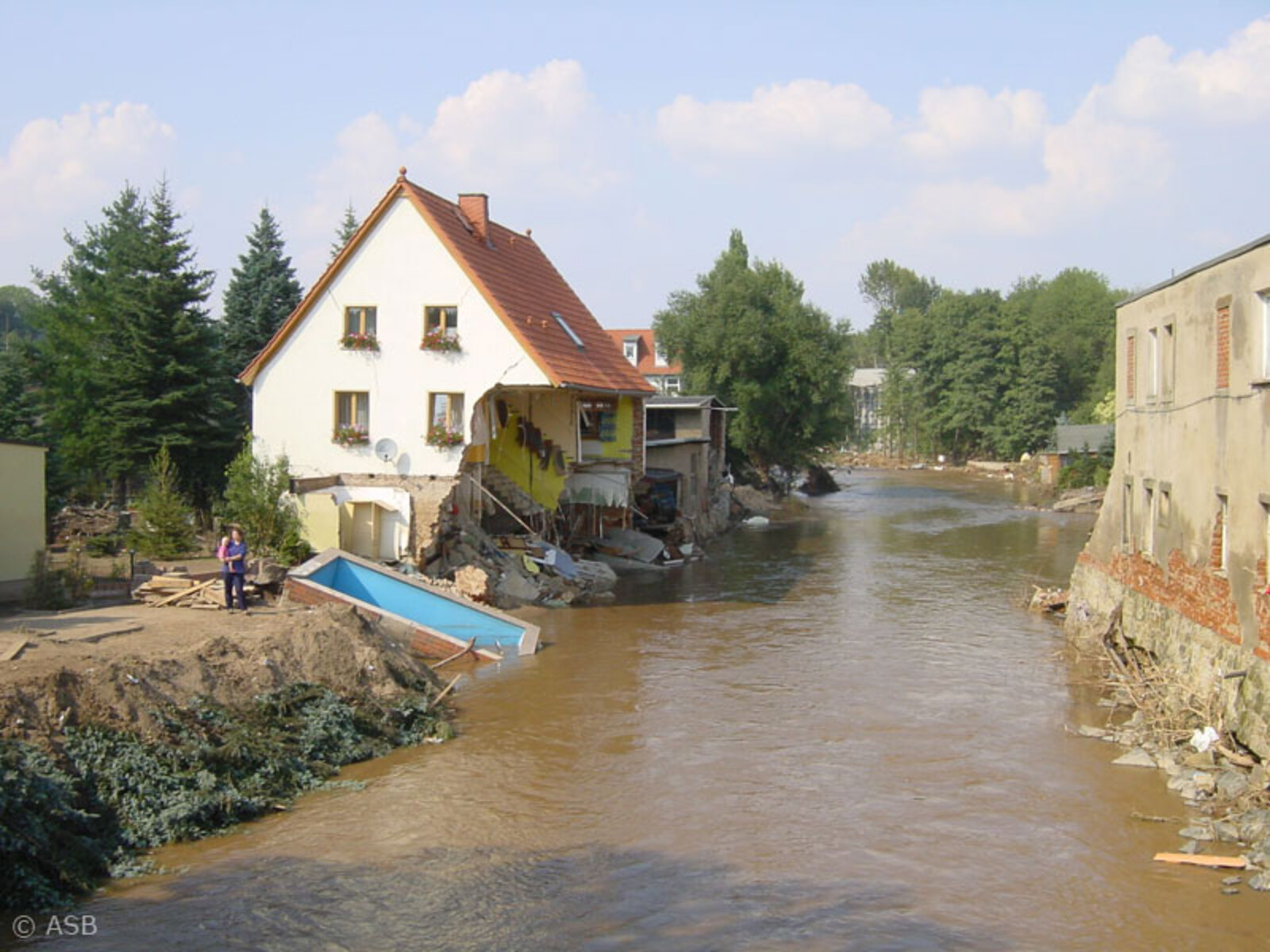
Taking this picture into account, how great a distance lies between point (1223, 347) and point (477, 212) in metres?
19.1

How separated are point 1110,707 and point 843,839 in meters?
7.45

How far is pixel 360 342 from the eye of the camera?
84.4 feet

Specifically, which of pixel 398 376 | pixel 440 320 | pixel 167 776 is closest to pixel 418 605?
pixel 398 376

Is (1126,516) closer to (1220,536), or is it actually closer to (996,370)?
(1220,536)

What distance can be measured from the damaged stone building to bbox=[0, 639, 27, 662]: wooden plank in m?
15.0

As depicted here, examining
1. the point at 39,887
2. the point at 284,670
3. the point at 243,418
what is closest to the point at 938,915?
the point at 39,887

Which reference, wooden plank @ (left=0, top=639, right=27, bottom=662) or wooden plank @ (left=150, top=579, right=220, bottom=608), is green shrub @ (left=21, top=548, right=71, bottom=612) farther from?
wooden plank @ (left=0, top=639, right=27, bottom=662)

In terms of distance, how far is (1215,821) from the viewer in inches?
490

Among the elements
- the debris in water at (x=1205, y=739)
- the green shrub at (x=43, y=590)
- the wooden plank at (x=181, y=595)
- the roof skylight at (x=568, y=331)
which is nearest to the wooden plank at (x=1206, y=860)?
the debris in water at (x=1205, y=739)

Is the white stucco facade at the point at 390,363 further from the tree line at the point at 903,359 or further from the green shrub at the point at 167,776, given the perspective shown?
the tree line at the point at 903,359

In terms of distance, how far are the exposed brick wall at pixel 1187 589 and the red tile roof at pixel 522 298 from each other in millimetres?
12498

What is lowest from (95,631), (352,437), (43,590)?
(95,631)

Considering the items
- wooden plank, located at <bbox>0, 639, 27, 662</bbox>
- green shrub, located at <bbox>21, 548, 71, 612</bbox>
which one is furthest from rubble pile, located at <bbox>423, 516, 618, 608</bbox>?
wooden plank, located at <bbox>0, 639, 27, 662</bbox>

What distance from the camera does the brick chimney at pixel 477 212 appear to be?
28.7 metres
